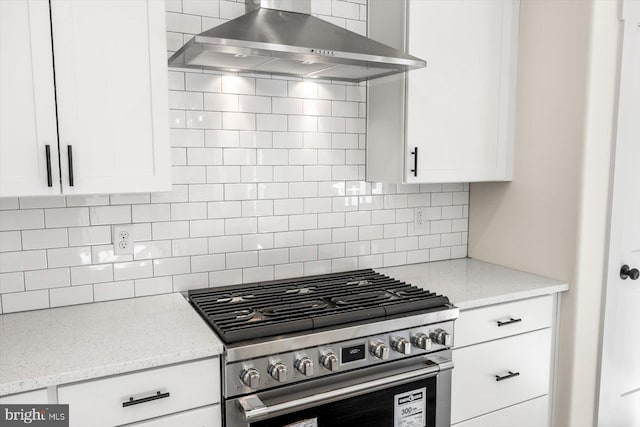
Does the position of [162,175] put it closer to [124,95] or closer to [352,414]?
[124,95]

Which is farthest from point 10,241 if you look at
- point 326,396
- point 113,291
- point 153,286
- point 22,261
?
point 326,396

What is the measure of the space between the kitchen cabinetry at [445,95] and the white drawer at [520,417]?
115 cm

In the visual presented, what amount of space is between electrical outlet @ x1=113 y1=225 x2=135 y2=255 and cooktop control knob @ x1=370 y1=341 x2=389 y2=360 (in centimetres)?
111

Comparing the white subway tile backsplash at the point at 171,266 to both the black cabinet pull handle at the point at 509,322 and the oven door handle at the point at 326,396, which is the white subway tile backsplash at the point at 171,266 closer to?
the oven door handle at the point at 326,396

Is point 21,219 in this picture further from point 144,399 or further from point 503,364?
point 503,364

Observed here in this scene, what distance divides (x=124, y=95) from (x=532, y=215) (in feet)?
6.82

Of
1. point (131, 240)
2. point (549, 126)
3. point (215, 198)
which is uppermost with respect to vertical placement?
point (549, 126)

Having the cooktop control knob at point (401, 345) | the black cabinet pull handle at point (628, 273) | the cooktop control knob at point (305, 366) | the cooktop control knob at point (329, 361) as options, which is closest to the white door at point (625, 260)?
the black cabinet pull handle at point (628, 273)

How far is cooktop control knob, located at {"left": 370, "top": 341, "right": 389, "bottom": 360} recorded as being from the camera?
1.97 m

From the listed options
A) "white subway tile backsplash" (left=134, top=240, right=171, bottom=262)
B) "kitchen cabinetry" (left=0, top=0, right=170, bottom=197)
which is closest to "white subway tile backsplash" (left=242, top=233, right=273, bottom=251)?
"white subway tile backsplash" (left=134, top=240, right=171, bottom=262)

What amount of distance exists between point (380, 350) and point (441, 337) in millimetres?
329

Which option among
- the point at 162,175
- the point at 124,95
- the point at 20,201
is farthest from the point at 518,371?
the point at 20,201

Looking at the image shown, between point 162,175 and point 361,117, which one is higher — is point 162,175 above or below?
below

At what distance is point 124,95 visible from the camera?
185 centimetres
